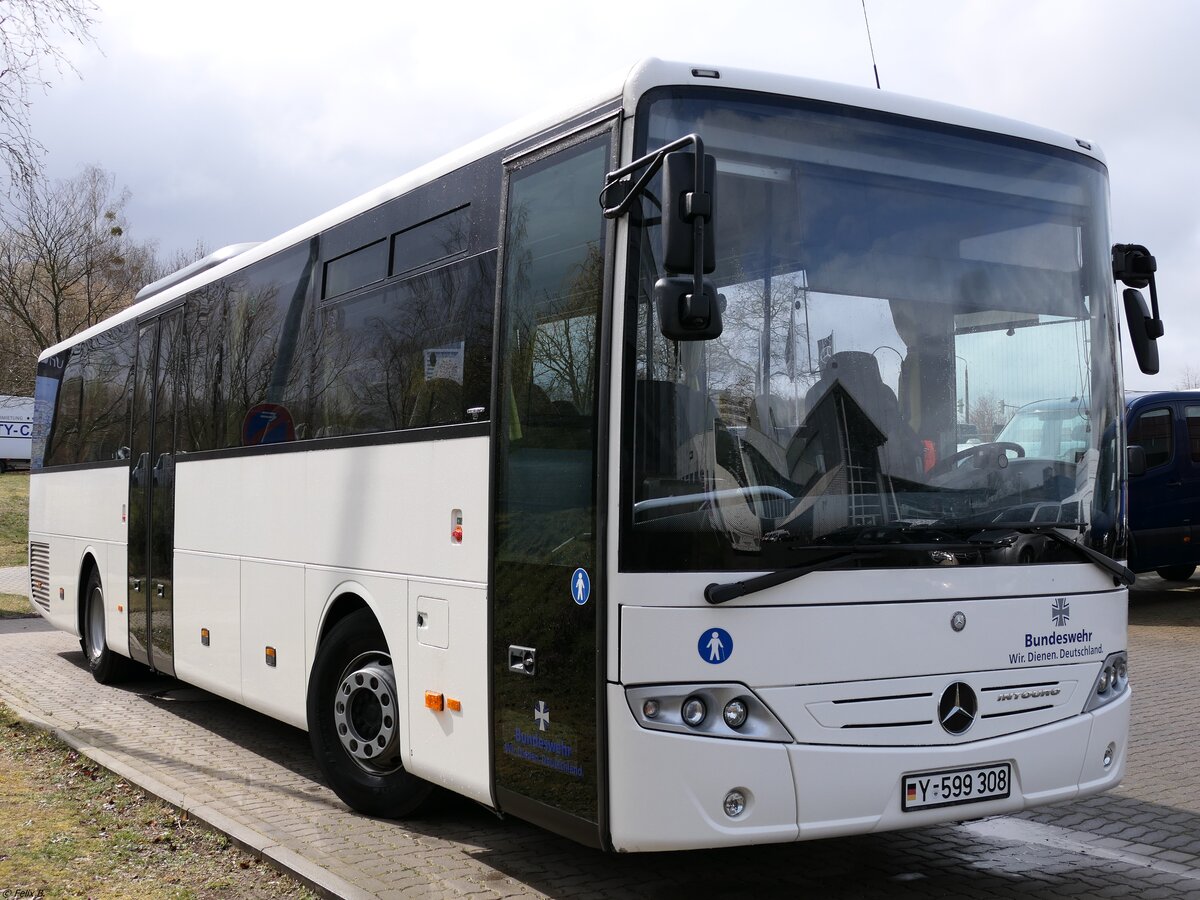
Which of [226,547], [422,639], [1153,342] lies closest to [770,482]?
[422,639]

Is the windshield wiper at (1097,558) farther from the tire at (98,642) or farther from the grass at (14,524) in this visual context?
the grass at (14,524)

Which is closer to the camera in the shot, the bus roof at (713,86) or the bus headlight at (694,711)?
the bus headlight at (694,711)

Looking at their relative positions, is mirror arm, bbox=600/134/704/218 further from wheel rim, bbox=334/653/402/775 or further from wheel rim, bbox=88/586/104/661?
wheel rim, bbox=88/586/104/661

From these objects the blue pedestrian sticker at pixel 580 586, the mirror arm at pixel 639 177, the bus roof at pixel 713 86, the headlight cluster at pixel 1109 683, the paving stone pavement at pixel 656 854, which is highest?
the bus roof at pixel 713 86

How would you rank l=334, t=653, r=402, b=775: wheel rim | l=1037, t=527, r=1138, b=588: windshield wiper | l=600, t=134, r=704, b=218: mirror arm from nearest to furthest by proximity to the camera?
l=600, t=134, r=704, b=218: mirror arm → l=1037, t=527, r=1138, b=588: windshield wiper → l=334, t=653, r=402, b=775: wheel rim

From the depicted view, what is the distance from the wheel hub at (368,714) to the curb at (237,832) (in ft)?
2.29

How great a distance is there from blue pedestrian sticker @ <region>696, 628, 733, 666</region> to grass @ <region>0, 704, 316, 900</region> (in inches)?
86.8

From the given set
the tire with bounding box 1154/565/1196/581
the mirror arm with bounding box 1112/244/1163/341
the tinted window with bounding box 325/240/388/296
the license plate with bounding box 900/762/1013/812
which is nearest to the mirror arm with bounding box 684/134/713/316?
the license plate with bounding box 900/762/1013/812

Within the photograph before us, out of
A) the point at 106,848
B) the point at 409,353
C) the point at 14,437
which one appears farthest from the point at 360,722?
the point at 14,437

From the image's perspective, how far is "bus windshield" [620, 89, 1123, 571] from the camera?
15.9ft

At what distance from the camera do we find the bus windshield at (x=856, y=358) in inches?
190

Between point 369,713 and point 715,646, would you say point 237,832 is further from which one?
point 715,646

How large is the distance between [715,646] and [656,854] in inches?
76.2

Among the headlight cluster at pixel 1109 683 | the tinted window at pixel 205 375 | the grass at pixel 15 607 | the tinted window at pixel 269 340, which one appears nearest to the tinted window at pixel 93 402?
the tinted window at pixel 205 375
